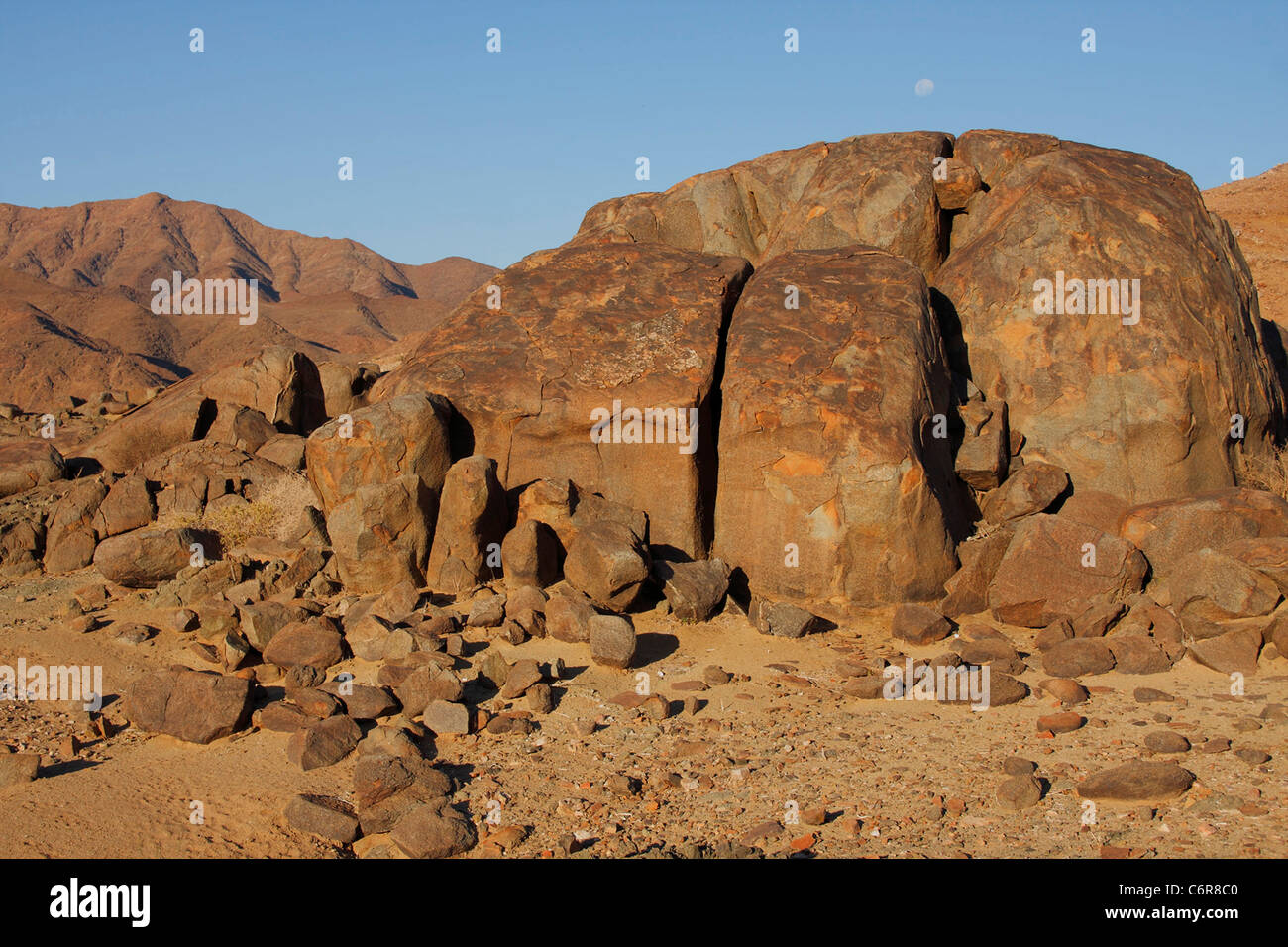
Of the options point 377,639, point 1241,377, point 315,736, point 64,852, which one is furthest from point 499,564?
point 1241,377

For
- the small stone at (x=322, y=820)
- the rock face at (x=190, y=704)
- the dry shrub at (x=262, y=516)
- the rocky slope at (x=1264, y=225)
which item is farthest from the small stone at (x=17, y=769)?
the rocky slope at (x=1264, y=225)

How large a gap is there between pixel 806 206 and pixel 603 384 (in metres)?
3.25

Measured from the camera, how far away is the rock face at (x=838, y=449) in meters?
6.34

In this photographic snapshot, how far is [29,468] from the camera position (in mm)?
8180

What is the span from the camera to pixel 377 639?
5.73m

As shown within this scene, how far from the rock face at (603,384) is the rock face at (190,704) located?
2664 mm

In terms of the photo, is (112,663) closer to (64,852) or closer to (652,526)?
(64,852)

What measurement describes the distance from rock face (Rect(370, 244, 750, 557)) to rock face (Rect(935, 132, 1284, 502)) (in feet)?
6.95

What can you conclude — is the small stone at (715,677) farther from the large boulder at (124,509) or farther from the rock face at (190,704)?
the large boulder at (124,509)

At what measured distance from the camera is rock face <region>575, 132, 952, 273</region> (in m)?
8.86

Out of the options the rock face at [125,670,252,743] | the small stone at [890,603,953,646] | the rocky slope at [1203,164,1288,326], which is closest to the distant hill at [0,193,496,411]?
the rock face at [125,670,252,743]

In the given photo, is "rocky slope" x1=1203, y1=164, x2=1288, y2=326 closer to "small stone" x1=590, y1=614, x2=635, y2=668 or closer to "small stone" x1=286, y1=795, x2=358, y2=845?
"small stone" x1=590, y1=614, x2=635, y2=668

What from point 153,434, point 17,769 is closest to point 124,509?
point 153,434
